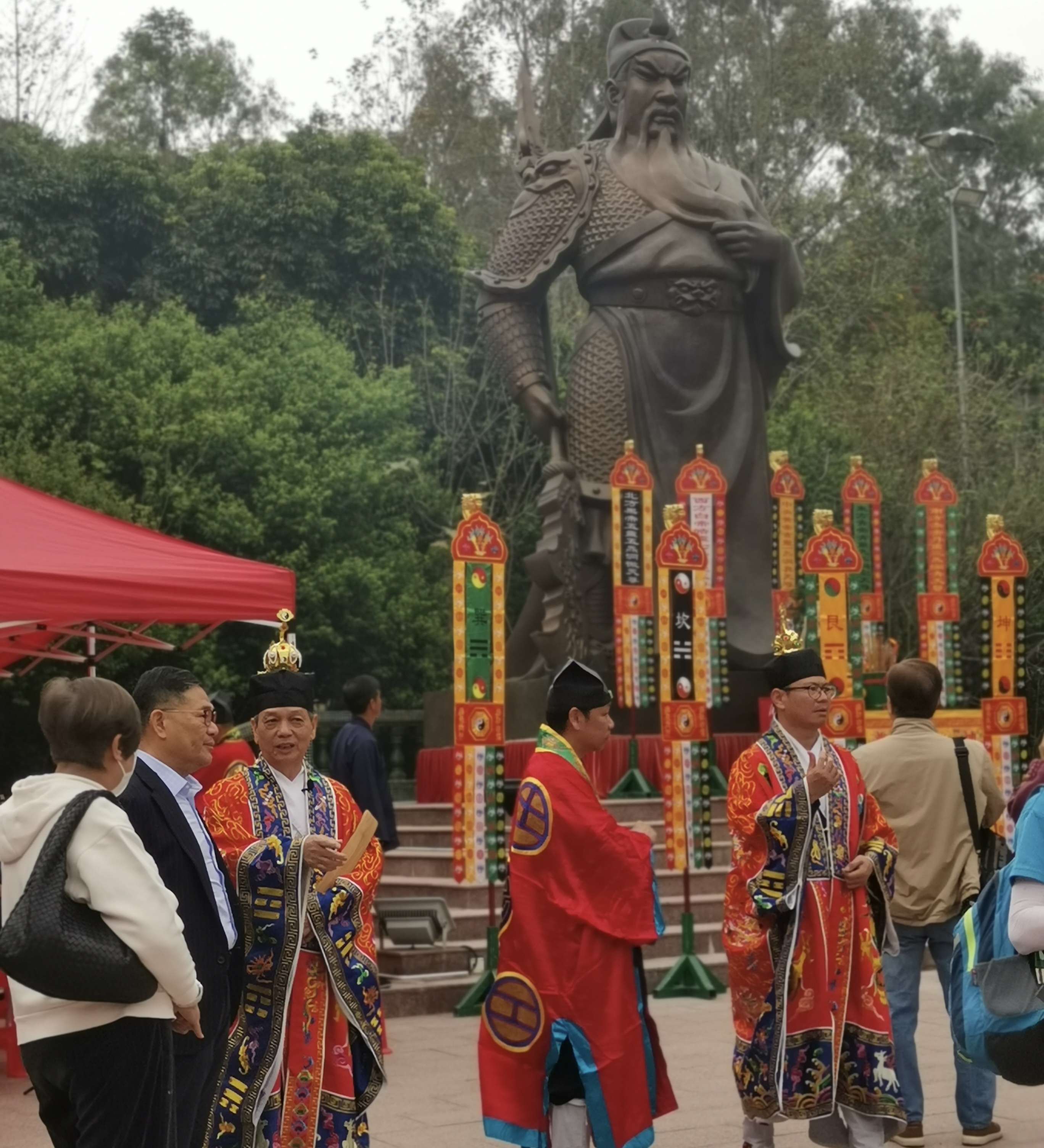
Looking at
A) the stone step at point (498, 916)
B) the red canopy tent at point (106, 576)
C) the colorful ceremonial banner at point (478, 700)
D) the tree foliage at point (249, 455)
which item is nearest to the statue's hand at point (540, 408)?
the stone step at point (498, 916)

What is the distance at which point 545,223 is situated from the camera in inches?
503

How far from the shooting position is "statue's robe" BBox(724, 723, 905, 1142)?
4.80m

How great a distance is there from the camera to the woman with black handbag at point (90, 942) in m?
3.05

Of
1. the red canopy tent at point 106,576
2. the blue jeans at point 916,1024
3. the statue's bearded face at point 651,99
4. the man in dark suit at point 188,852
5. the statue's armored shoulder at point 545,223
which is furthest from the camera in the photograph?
the statue's bearded face at point 651,99

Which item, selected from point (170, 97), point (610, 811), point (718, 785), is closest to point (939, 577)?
point (718, 785)

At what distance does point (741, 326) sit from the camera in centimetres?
1299

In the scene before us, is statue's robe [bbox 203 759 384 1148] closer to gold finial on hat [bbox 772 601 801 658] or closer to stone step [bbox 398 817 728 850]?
gold finial on hat [bbox 772 601 801 658]

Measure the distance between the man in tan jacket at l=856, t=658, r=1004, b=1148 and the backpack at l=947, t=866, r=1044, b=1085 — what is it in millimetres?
1911

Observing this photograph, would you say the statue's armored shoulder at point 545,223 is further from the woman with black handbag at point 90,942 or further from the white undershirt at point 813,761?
the woman with black handbag at point 90,942

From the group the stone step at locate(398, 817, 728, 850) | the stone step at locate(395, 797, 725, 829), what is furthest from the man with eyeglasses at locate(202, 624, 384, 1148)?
the stone step at locate(398, 817, 728, 850)

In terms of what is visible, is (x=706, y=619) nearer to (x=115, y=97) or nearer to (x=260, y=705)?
(x=260, y=705)

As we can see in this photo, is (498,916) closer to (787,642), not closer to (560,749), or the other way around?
(787,642)

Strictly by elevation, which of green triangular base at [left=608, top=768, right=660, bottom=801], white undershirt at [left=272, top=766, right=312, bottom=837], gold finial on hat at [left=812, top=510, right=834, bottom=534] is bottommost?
green triangular base at [left=608, top=768, right=660, bottom=801]

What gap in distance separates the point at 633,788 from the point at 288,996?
7444 mm
